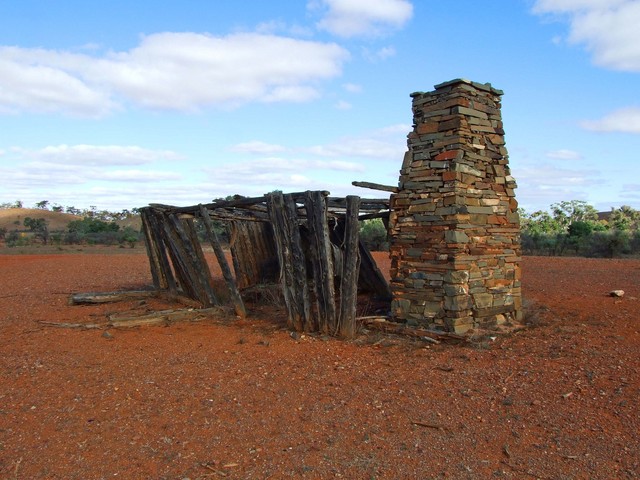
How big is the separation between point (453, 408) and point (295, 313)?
352 centimetres

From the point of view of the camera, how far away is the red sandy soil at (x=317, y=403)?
3742 millimetres

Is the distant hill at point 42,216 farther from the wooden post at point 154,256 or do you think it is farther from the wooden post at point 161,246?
the wooden post at point 161,246

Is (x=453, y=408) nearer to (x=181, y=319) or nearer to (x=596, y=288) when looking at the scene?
(x=181, y=319)

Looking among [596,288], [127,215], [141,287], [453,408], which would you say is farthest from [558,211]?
[127,215]

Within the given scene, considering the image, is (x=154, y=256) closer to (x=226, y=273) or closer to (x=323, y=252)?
(x=226, y=273)

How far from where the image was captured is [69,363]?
616 cm

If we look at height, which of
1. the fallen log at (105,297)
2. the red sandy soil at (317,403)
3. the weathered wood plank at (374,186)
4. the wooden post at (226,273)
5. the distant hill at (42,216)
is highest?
the distant hill at (42,216)

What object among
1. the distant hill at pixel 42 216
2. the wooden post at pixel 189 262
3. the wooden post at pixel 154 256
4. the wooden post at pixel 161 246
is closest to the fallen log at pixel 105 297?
the wooden post at pixel 154 256

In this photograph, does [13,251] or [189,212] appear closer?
[189,212]

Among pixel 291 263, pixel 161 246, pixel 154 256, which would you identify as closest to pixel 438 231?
pixel 291 263

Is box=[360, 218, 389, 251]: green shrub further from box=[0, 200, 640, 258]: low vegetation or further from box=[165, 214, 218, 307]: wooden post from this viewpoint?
box=[165, 214, 218, 307]: wooden post

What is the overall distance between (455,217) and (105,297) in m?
7.08

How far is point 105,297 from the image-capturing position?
1023 cm

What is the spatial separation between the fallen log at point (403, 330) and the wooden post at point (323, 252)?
0.48 metres
